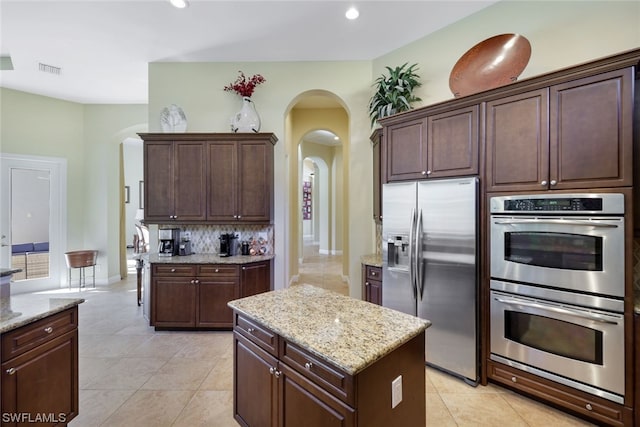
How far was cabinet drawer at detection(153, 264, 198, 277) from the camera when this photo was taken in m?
3.48

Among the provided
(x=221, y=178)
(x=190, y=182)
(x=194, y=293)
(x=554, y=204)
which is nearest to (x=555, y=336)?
(x=554, y=204)

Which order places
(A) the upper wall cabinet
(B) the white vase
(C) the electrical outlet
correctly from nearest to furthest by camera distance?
(C) the electrical outlet < (A) the upper wall cabinet < (B) the white vase

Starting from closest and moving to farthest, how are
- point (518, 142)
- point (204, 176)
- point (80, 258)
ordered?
point (518, 142) → point (204, 176) → point (80, 258)

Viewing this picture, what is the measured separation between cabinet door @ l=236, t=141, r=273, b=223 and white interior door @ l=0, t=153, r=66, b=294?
4.27 m

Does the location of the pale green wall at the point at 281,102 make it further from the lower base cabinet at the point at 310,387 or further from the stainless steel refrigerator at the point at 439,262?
the lower base cabinet at the point at 310,387

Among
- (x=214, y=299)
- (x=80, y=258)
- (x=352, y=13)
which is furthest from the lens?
(x=80, y=258)

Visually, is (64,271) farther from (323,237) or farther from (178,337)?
(323,237)

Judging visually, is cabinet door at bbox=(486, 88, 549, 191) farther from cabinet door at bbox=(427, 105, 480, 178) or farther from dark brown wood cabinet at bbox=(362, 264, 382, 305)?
dark brown wood cabinet at bbox=(362, 264, 382, 305)

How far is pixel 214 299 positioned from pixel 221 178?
5.16 ft

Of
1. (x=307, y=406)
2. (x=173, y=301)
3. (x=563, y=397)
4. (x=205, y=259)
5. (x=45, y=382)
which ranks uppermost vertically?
(x=205, y=259)

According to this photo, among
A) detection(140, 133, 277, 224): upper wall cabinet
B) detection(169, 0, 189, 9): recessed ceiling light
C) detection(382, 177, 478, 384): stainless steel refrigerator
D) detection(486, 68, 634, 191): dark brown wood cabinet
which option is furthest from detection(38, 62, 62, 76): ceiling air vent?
detection(486, 68, 634, 191): dark brown wood cabinet

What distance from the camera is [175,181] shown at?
375cm

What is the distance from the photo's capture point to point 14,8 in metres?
2.89

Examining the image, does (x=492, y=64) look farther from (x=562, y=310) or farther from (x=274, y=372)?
(x=274, y=372)
